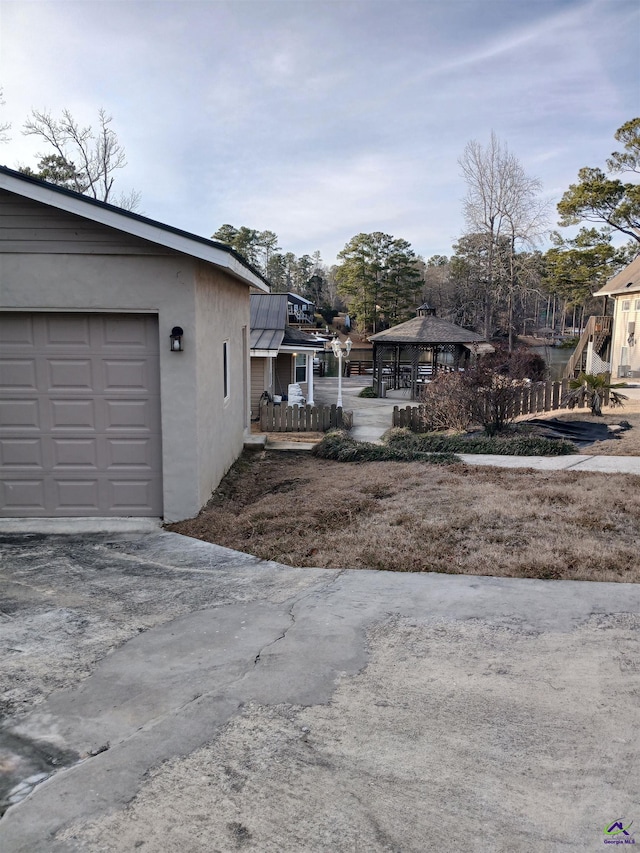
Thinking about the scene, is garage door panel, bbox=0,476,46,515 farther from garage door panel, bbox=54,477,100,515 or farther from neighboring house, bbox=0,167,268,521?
garage door panel, bbox=54,477,100,515

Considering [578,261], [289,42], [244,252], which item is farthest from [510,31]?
[244,252]

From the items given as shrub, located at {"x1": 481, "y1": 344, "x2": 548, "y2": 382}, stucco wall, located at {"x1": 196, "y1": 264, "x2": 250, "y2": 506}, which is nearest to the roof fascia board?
shrub, located at {"x1": 481, "y1": 344, "x2": 548, "y2": 382}

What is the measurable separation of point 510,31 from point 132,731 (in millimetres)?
14397

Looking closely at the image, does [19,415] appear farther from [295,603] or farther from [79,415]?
[295,603]

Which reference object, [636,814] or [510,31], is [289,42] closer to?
[510,31]

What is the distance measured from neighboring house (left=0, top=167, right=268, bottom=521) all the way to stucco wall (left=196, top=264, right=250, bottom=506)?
87 mm

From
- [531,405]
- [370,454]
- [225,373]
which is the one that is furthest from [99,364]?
[531,405]

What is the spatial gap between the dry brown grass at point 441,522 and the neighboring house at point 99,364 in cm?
96

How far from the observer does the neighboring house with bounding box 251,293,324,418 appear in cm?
2034

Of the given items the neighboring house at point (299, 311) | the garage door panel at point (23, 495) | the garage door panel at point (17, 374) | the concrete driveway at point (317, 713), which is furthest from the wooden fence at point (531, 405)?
the neighboring house at point (299, 311)

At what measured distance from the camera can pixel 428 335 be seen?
89.8 ft

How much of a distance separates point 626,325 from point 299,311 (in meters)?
28.9

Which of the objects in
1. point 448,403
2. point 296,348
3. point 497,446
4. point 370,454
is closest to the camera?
point 370,454

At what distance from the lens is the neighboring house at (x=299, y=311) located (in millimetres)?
49281
